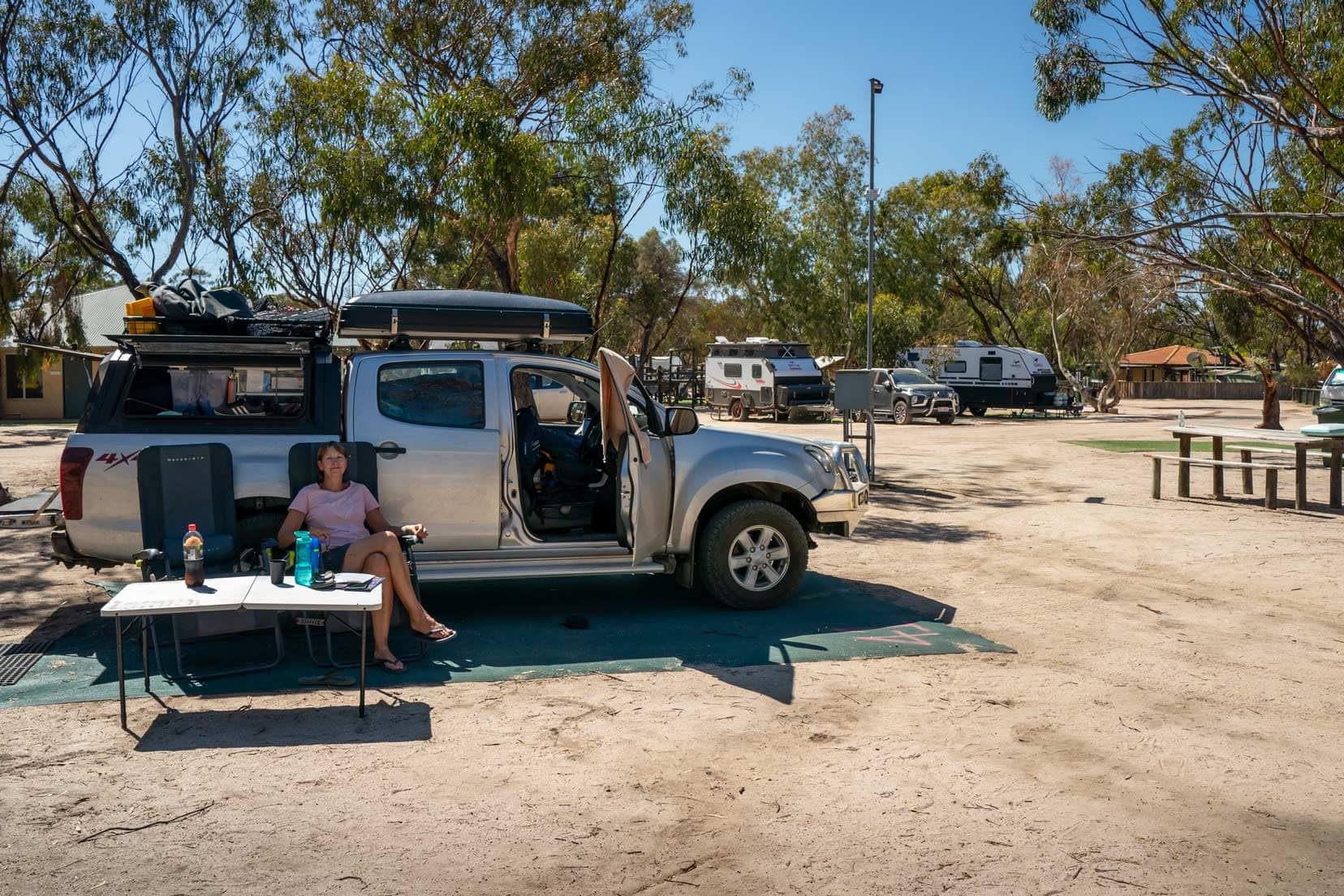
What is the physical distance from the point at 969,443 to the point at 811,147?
2315cm

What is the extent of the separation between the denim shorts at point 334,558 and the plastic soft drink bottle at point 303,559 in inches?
21.6

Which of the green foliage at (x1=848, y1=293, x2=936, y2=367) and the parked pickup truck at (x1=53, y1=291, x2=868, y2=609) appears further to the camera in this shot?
the green foliage at (x1=848, y1=293, x2=936, y2=367)

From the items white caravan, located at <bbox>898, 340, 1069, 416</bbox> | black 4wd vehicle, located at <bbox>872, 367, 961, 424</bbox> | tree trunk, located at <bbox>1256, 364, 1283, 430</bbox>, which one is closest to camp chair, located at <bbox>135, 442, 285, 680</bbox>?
black 4wd vehicle, located at <bbox>872, 367, 961, 424</bbox>

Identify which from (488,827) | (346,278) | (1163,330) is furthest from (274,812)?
(1163,330)

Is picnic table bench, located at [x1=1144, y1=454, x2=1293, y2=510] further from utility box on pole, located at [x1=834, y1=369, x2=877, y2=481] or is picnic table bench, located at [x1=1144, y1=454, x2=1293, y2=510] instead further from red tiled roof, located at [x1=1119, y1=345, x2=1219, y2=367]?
red tiled roof, located at [x1=1119, y1=345, x2=1219, y2=367]

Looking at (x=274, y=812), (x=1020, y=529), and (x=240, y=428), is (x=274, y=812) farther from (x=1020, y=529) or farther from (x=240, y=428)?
(x=1020, y=529)

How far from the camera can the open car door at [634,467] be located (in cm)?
728

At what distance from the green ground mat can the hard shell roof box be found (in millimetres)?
1882

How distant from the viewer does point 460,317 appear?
7.54 meters

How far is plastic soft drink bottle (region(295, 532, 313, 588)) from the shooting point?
5.84m

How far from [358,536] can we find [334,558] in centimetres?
22

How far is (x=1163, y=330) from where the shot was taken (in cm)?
6306

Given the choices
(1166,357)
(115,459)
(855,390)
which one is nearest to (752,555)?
(115,459)

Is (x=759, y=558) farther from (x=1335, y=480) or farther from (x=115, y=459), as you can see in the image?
(x=1335, y=480)
